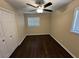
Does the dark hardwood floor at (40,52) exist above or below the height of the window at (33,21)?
below

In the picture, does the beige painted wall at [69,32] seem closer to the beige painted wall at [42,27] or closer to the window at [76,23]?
the window at [76,23]

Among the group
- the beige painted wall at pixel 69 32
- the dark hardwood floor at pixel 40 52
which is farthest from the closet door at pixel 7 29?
the beige painted wall at pixel 69 32

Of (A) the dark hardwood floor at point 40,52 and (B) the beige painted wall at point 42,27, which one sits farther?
(B) the beige painted wall at point 42,27

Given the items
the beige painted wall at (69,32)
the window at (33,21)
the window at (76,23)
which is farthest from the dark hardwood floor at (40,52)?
the window at (33,21)

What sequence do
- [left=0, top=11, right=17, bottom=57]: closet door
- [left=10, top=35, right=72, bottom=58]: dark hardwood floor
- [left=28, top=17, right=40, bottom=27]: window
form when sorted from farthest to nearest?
[left=28, top=17, right=40, bottom=27]: window, [left=10, top=35, right=72, bottom=58]: dark hardwood floor, [left=0, top=11, right=17, bottom=57]: closet door

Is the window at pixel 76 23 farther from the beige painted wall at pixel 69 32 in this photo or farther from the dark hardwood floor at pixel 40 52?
the dark hardwood floor at pixel 40 52

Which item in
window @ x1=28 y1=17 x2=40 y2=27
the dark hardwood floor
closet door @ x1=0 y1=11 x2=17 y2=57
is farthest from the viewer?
→ window @ x1=28 y1=17 x2=40 y2=27

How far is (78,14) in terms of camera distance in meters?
2.81

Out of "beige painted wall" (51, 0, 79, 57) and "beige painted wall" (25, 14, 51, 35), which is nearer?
"beige painted wall" (51, 0, 79, 57)

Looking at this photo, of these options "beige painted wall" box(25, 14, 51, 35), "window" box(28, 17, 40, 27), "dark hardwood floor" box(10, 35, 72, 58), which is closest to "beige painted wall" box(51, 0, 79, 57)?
"dark hardwood floor" box(10, 35, 72, 58)

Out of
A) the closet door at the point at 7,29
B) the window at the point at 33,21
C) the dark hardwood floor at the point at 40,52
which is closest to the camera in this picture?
the closet door at the point at 7,29

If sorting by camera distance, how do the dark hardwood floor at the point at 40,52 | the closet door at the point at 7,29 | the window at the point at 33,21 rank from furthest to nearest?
the window at the point at 33,21 → the dark hardwood floor at the point at 40,52 → the closet door at the point at 7,29

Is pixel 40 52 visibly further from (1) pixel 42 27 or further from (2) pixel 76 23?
(1) pixel 42 27

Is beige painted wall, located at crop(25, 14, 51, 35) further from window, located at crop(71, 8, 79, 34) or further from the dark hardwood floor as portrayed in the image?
window, located at crop(71, 8, 79, 34)
